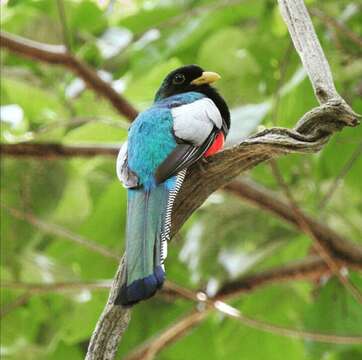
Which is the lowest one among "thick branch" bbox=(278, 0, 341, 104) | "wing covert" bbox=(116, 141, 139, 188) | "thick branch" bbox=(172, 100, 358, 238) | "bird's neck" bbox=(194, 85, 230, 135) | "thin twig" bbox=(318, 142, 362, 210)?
"thin twig" bbox=(318, 142, 362, 210)

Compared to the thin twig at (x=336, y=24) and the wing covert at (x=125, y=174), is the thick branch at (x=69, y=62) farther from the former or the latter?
the wing covert at (x=125, y=174)

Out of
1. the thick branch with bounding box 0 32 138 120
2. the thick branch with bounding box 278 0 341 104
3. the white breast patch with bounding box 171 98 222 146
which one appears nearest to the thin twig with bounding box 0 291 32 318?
the thick branch with bounding box 0 32 138 120

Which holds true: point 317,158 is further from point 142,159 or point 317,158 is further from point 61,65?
point 142,159

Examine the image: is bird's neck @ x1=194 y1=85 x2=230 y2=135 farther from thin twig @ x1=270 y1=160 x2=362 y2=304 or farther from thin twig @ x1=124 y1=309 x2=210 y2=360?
thin twig @ x1=124 y1=309 x2=210 y2=360

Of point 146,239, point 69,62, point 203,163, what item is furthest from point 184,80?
point 146,239

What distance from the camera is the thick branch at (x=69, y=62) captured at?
148 inches

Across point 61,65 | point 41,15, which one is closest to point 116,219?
point 61,65

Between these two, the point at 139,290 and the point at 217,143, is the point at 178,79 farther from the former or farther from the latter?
the point at 139,290

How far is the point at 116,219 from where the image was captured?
13.6ft

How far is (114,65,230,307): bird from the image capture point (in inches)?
70.6

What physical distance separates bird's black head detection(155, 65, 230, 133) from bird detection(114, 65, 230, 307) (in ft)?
0.06

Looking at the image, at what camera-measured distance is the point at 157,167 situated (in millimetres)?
2445

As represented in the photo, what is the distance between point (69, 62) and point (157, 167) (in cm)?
146

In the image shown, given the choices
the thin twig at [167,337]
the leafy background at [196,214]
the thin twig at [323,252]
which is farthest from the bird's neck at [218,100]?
the thin twig at [167,337]
